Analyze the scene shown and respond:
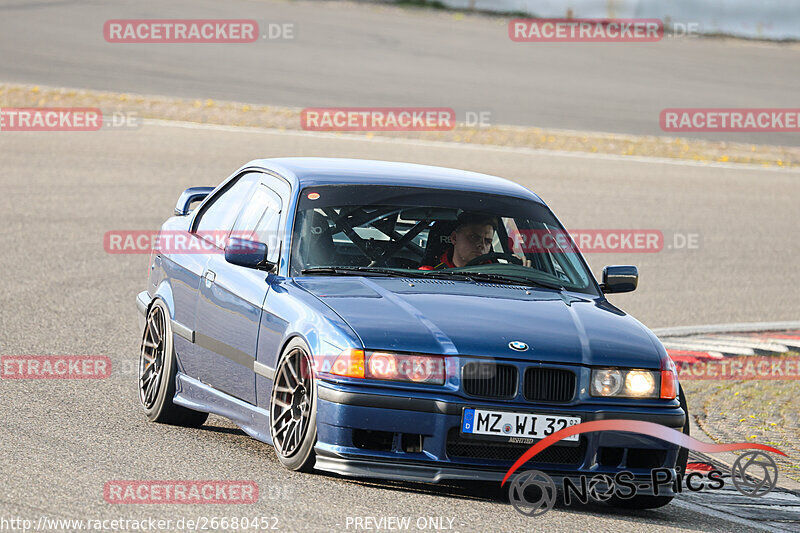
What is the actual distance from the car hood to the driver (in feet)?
1.31

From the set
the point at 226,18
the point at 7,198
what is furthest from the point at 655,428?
the point at 226,18

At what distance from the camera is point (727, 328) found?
13156 millimetres

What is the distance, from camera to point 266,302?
6.99m

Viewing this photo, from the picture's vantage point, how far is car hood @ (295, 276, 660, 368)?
A: 6250 mm

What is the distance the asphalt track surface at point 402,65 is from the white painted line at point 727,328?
12.8 meters

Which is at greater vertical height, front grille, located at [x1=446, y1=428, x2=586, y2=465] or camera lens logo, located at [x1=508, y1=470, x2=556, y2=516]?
front grille, located at [x1=446, y1=428, x2=586, y2=465]

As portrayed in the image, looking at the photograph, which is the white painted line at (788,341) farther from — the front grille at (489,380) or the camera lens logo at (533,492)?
the front grille at (489,380)

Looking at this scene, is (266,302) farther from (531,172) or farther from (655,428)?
(531,172)

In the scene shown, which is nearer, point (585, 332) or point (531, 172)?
point (585, 332)

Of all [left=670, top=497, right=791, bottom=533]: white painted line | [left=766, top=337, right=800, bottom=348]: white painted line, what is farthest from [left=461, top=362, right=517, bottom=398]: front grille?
[left=766, top=337, right=800, bottom=348]: white painted line

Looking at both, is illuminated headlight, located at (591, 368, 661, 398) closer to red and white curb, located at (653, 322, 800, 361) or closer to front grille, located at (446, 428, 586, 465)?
front grille, located at (446, 428, 586, 465)

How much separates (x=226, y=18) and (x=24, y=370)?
1042 inches

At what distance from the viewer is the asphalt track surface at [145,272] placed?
20.4 ft

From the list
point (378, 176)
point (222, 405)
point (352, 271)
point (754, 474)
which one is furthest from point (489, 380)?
point (754, 474)
